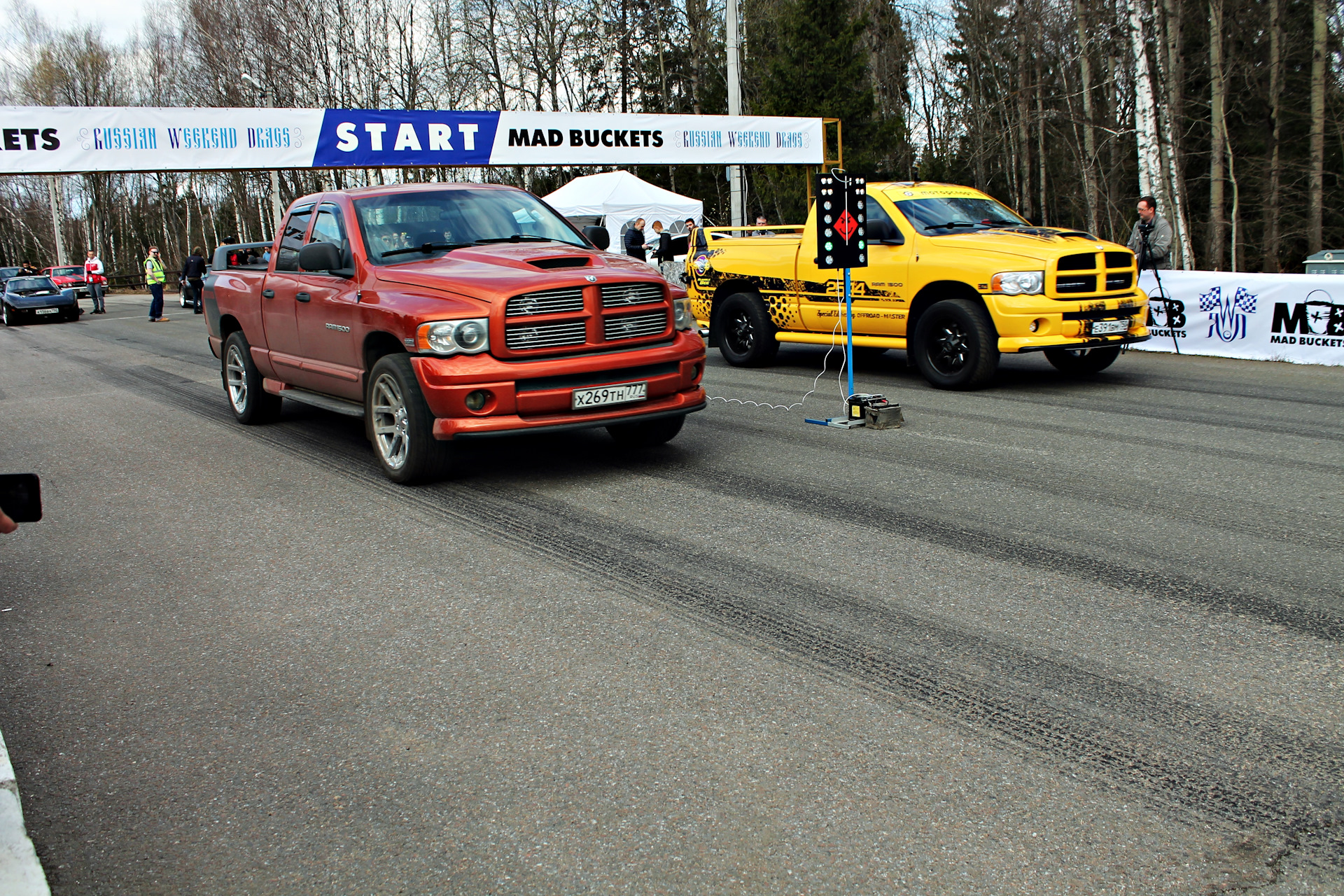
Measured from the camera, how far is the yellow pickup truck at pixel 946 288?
10438 millimetres

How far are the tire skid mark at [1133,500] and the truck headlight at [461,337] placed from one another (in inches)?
107

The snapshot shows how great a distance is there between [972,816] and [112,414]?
34.6ft

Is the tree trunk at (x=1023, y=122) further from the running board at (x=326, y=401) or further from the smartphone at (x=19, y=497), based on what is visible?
the smartphone at (x=19, y=497)

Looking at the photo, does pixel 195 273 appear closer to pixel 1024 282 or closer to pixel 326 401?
pixel 326 401

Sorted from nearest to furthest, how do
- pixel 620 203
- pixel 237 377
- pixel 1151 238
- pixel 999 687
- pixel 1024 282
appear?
pixel 999 687 → pixel 237 377 → pixel 1024 282 → pixel 1151 238 → pixel 620 203

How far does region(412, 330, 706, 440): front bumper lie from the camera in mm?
6688

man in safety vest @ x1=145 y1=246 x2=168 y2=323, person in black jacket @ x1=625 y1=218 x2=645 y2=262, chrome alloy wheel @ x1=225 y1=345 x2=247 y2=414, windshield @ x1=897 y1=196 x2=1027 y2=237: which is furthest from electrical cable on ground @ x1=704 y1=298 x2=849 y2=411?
man in safety vest @ x1=145 y1=246 x2=168 y2=323

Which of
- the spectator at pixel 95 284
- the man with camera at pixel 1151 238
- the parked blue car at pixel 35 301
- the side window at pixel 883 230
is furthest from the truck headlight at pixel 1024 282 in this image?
the spectator at pixel 95 284

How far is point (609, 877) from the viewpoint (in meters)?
2.75

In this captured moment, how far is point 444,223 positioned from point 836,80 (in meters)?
36.6

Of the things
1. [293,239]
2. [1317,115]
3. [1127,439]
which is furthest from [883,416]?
[1317,115]

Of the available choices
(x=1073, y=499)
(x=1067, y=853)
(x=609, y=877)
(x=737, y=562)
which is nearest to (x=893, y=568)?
(x=737, y=562)

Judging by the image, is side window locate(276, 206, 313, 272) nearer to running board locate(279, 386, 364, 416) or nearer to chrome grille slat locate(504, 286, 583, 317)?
running board locate(279, 386, 364, 416)

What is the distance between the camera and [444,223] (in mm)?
8062
